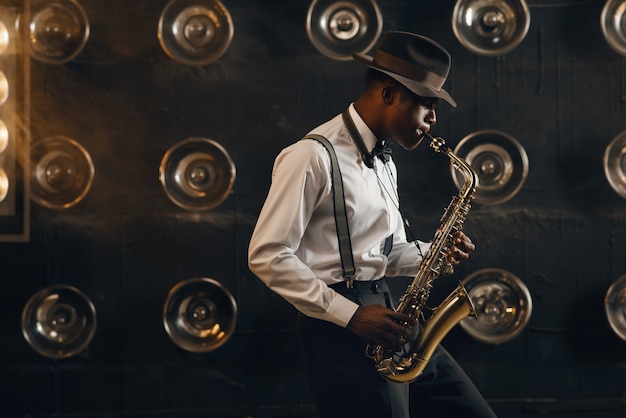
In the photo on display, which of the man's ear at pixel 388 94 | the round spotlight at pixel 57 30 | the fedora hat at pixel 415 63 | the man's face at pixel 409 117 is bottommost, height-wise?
the man's face at pixel 409 117

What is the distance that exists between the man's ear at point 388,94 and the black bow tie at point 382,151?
157 millimetres

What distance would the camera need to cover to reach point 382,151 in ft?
9.76

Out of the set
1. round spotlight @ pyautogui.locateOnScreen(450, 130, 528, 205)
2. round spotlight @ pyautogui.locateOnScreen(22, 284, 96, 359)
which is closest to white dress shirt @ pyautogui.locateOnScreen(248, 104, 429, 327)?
round spotlight @ pyautogui.locateOnScreen(450, 130, 528, 205)

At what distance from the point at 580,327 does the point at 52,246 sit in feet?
9.62

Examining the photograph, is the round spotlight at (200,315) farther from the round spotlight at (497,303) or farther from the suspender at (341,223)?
the suspender at (341,223)

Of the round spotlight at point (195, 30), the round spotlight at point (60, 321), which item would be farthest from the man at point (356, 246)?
the round spotlight at point (60, 321)

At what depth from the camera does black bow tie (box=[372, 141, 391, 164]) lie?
116 inches

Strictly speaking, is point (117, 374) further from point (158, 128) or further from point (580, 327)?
point (580, 327)

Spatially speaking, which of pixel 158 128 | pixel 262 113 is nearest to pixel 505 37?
pixel 262 113

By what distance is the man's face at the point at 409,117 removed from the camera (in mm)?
2846

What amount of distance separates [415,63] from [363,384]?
1092 mm

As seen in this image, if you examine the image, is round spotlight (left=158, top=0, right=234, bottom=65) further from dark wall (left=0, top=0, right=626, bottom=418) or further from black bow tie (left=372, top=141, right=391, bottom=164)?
black bow tie (left=372, top=141, right=391, bottom=164)

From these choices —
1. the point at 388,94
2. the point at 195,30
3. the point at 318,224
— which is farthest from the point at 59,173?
the point at 388,94

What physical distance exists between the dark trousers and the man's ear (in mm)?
632
